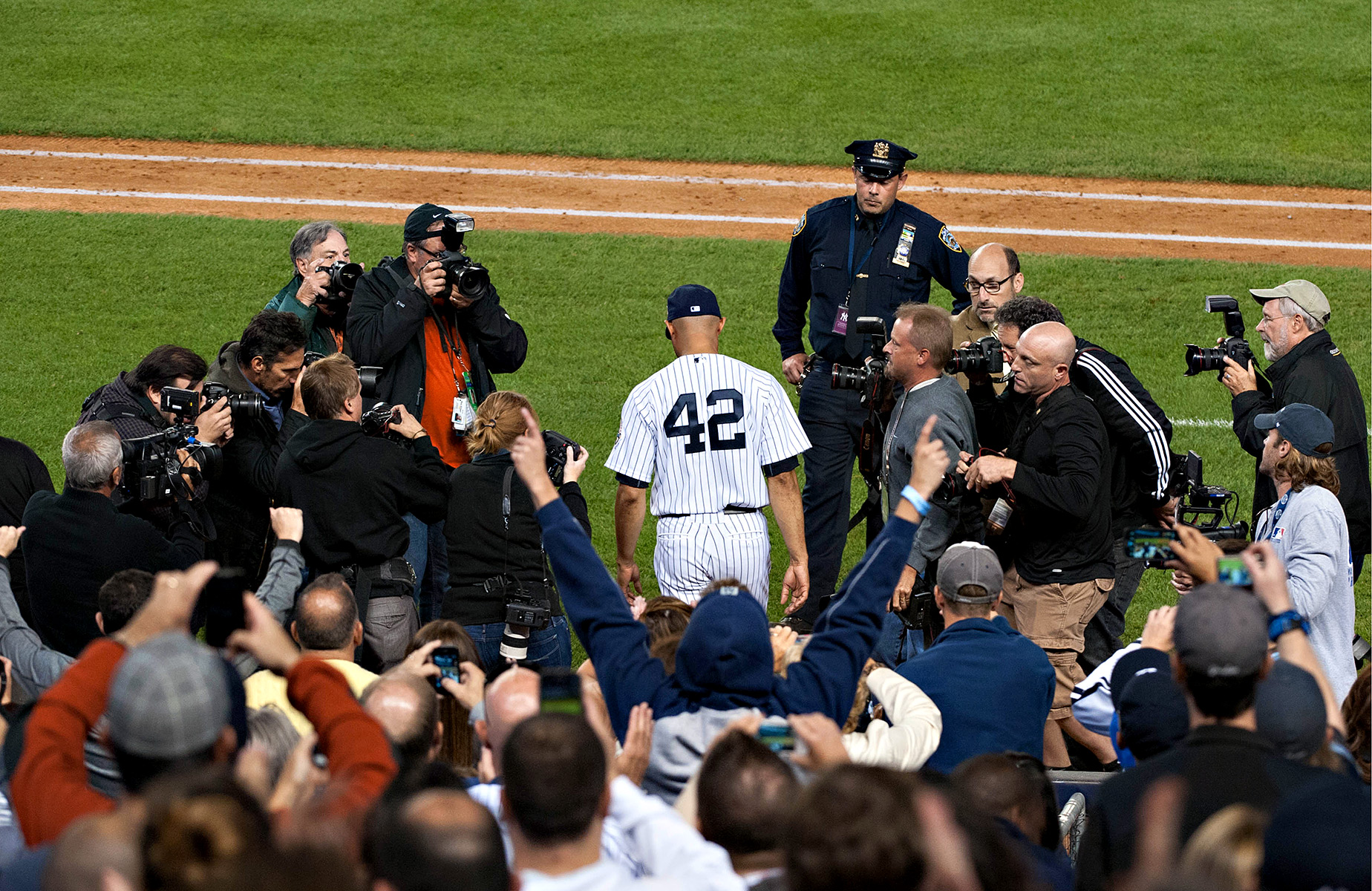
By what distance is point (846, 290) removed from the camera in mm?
7305

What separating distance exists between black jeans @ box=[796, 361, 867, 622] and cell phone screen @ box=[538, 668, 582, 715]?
4129 mm

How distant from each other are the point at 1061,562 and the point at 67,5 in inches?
649

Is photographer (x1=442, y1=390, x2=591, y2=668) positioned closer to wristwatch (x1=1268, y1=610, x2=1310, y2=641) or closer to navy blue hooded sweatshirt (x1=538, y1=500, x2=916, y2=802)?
navy blue hooded sweatshirt (x1=538, y1=500, x2=916, y2=802)

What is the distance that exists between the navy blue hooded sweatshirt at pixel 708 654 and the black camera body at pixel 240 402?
90.2 inches

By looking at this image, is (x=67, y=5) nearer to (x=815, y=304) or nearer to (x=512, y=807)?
(x=815, y=304)

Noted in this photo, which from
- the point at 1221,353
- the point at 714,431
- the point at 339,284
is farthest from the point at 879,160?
the point at 339,284

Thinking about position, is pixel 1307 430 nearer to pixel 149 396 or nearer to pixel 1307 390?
pixel 1307 390

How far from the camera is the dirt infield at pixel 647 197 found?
1273 centimetres

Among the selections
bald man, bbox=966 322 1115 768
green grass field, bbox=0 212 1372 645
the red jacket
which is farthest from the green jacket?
the red jacket

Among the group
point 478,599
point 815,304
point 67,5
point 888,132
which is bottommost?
point 478,599

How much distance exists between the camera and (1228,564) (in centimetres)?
345

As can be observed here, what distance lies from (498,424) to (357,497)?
606mm

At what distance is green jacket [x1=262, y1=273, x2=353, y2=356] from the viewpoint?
6.49 meters

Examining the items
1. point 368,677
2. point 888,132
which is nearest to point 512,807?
point 368,677
